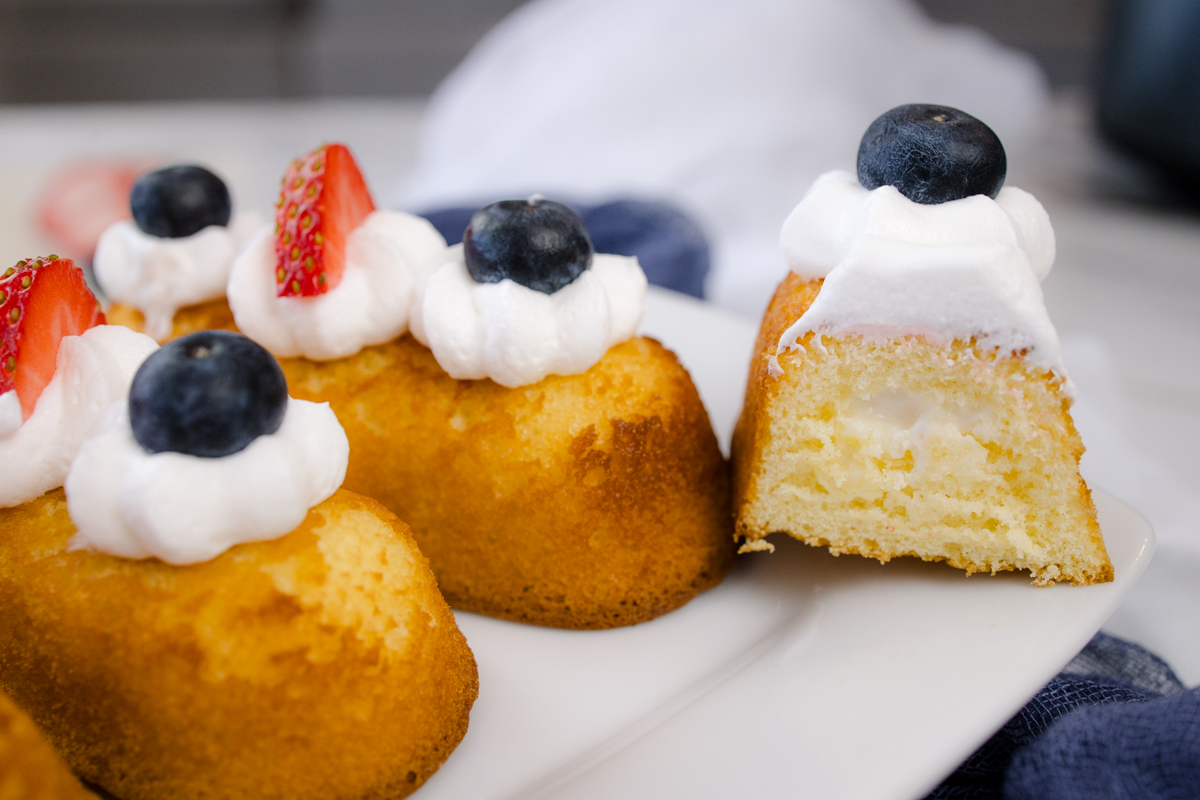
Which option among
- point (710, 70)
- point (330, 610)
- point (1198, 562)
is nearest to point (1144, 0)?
point (710, 70)

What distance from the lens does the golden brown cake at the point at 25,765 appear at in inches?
35.7

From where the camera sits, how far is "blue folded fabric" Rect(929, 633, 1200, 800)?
1077 millimetres

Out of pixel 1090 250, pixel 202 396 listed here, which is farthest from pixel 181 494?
pixel 1090 250

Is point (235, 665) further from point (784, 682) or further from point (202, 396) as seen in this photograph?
point (784, 682)

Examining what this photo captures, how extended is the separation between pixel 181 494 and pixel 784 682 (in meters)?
0.79

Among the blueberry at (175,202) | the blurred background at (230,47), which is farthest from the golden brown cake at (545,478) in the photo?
the blurred background at (230,47)

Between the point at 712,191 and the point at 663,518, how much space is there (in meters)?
2.01

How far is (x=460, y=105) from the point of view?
395cm

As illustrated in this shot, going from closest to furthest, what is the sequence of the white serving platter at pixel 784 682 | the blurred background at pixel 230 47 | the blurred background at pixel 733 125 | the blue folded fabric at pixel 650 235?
the white serving platter at pixel 784 682 → the blue folded fabric at pixel 650 235 → the blurred background at pixel 733 125 → the blurred background at pixel 230 47

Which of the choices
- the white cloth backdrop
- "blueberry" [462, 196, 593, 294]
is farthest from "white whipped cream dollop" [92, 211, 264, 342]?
the white cloth backdrop

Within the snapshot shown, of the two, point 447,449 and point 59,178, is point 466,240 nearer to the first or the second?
point 447,449

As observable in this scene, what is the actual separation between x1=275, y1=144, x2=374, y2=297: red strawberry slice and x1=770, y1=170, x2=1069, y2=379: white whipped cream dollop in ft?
2.23

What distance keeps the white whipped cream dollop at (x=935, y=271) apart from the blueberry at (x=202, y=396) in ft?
2.32

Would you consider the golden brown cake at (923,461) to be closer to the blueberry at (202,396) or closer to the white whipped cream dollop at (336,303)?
the white whipped cream dollop at (336,303)
